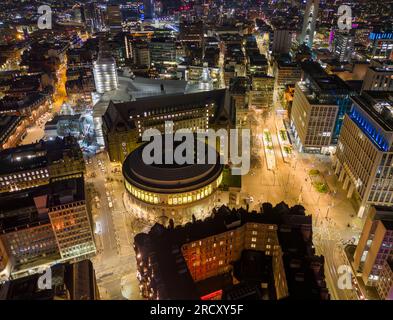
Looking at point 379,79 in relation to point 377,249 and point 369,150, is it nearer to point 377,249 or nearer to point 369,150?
point 369,150

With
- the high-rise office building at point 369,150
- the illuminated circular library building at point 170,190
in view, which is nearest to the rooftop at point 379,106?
the high-rise office building at point 369,150

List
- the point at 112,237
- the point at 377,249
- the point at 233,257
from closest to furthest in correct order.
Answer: the point at 377,249
the point at 233,257
the point at 112,237

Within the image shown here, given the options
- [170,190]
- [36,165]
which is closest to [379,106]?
[170,190]

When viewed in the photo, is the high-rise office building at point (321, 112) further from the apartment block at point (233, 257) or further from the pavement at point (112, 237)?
the pavement at point (112, 237)

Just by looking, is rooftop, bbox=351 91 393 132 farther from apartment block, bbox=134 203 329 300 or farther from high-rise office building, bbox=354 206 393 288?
apartment block, bbox=134 203 329 300

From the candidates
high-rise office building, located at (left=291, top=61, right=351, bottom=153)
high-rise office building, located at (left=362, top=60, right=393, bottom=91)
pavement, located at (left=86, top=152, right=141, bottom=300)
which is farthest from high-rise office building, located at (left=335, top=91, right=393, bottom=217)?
pavement, located at (left=86, top=152, right=141, bottom=300)
